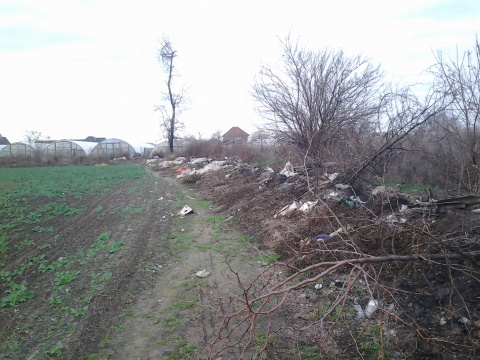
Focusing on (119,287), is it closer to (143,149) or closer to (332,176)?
(332,176)

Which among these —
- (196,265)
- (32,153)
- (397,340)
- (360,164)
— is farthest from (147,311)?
(32,153)

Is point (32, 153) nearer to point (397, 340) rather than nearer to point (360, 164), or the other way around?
point (360, 164)

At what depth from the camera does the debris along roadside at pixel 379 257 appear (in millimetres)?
3254

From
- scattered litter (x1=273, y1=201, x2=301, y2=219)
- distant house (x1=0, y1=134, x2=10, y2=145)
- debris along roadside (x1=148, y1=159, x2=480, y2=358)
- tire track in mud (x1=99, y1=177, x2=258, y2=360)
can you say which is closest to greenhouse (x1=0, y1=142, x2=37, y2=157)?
distant house (x1=0, y1=134, x2=10, y2=145)

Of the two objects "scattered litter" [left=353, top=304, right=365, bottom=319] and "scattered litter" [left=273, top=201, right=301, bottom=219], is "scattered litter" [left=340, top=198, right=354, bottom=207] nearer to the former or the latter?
"scattered litter" [left=273, top=201, right=301, bottom=219]

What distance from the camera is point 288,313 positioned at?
4207 mm

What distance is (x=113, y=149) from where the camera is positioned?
4469cm

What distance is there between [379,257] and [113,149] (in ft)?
149

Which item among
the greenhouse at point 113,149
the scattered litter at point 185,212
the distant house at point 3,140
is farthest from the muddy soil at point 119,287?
the distant house at point 3,140

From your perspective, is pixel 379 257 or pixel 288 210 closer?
pixel 379 257

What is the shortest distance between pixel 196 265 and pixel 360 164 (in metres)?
4.67

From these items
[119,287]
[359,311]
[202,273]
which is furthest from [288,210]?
[119,287]

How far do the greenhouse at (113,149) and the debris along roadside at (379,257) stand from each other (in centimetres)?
3759

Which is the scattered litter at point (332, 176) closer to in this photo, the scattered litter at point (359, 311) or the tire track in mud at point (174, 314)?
the tire track in mud at point (174, 314)
